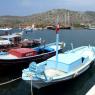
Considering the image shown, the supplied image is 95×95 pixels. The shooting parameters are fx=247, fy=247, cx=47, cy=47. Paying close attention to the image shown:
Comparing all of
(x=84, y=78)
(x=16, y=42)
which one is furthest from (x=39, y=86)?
(x=16, y=42)

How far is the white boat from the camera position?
21.4m

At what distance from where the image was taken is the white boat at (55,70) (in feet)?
70.3

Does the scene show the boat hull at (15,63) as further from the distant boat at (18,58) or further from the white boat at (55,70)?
the white boat at (55,70)

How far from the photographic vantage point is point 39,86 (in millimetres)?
22172

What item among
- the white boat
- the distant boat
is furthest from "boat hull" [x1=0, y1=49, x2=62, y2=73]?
the white boat

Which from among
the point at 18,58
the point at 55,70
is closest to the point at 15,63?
the point at 18,58

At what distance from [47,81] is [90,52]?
1351 cm

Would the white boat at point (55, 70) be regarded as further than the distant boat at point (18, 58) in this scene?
No

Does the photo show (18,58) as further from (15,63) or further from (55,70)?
(55,70)

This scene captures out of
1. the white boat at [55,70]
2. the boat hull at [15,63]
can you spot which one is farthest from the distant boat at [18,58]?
the white boat at [55,70]

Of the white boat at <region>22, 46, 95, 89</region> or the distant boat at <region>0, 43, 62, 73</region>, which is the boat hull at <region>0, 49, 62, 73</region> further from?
the white boat at <region>22, 46, 95, 89</region>

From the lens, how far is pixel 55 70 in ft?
81.7

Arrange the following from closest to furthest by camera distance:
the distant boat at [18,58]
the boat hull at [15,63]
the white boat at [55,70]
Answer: the white boat at [55,70] → the boat hull at [15,63] → the distant boat at [18,58]

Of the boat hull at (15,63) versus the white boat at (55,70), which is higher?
the white boat at (55,70)
